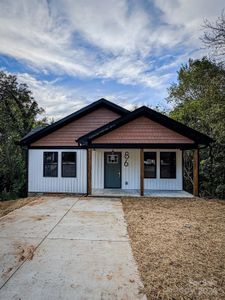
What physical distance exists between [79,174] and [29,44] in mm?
7354

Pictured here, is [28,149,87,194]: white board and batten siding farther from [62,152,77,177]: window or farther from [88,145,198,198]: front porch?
[88,145,198,198]: front porch

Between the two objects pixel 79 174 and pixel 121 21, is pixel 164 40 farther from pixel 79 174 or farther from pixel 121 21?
pixel 79 174

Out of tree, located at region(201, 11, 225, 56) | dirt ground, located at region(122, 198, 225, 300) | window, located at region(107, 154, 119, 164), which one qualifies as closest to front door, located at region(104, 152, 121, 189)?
window, located at region(107, 154, 119, 164)

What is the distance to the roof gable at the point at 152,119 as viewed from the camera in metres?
10.4

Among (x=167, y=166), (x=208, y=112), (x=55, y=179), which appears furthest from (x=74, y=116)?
(x=208, y=112)

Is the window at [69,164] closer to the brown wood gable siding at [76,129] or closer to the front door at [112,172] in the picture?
the brown wood gable siding at [76,129]

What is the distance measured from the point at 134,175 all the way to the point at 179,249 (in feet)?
25.6

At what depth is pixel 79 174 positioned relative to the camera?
38.3 ft

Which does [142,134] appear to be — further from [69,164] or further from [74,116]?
[69,164]

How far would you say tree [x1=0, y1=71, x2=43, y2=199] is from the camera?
1522 centimetres

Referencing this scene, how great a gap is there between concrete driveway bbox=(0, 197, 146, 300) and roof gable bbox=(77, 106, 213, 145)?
4411 millimetres

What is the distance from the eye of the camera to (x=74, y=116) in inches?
472

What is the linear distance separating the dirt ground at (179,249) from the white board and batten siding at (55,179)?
3952mm

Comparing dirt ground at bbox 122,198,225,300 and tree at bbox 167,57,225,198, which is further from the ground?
tree at bbox 167,57,225,198
